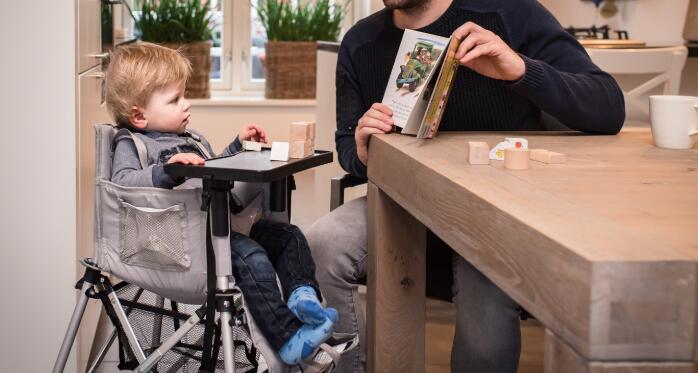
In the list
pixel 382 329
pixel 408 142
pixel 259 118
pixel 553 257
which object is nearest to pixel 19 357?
pixel 382 329

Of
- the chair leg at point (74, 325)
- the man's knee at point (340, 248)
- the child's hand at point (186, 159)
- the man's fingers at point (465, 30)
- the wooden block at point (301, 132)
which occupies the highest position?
the man's fingers at point (465, 30)

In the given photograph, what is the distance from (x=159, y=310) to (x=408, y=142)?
703mm

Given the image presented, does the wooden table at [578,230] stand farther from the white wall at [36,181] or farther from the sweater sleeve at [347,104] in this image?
the white wall at [36,181]

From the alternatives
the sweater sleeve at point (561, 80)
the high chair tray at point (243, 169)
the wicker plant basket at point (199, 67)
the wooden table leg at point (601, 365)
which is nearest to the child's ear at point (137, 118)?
the high chair tray at point (243, 169)

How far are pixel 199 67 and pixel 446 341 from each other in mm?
3372

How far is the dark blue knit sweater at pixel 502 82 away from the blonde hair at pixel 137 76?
39 cm

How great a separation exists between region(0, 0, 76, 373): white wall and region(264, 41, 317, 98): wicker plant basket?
377 cm

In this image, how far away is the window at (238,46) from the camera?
20.4 feet

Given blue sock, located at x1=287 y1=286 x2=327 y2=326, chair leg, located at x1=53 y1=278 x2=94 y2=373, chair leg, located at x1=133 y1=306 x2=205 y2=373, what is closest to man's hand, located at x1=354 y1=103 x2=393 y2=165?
blue sock, located at x1=287 y1=286 x2=327 y2=326

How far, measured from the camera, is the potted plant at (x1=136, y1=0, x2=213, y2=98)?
226 inches

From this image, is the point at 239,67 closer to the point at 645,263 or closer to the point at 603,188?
the point at 603,188

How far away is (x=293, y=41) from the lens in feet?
19.4

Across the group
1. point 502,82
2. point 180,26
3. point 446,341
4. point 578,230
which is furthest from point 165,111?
point 180,26

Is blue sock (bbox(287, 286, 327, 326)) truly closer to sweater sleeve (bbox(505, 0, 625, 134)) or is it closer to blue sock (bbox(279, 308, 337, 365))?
blue sock (bbox(279, 308, 337, 365))
